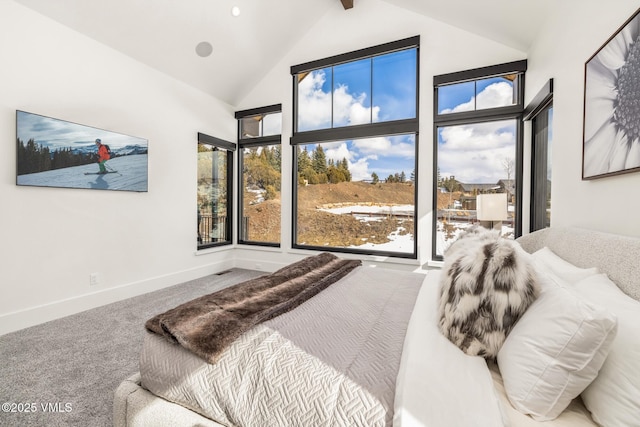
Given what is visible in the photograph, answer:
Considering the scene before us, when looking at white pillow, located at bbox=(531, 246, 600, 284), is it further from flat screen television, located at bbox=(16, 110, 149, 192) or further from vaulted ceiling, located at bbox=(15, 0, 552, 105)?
flat screen television, located at bbox=(16, 110, 149, 192)

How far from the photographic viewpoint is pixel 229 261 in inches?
189

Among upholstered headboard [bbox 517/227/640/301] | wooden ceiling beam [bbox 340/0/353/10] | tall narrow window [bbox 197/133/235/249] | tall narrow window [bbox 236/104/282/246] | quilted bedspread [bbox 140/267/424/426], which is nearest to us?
quilted bedspread [bbox 140/267/424/426]

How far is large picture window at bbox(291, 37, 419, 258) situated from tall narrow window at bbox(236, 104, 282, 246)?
0.39m

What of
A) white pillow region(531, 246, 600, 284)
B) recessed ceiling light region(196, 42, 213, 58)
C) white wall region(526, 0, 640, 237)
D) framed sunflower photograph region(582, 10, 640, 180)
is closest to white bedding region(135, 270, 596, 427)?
white pillow region(531, 246, 600, 284)

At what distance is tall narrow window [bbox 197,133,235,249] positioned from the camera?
4.36 metres

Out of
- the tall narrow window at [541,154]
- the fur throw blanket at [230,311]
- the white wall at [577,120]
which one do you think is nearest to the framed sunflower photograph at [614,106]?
the white wall at [577,120]

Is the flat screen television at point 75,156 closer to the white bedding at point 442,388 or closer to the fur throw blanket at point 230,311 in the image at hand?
the fur throw blanket at point 230,311

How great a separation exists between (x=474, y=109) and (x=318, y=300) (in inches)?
120

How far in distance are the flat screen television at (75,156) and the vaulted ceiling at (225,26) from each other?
Answer: 103cm

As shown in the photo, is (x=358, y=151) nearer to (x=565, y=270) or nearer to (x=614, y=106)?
(x=614, y=106)

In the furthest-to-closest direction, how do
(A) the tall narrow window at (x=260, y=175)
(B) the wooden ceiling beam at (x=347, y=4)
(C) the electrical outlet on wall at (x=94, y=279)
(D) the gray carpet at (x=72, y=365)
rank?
(A) the tall narrow window at (x=260, y=175) → (B) the wooden ceiling beam at (x=347, y=4) → (C) the electrical outlet on wall at (x=94, y=279) → (D) the gray carpet at (x=72, y=365)

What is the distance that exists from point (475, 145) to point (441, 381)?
10.5 feet

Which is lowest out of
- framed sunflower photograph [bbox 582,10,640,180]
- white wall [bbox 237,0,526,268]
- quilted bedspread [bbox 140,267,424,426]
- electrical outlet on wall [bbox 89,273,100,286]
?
electrical outlet on wall [bbox 89,273,100,286]

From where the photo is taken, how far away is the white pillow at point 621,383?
0.69m
